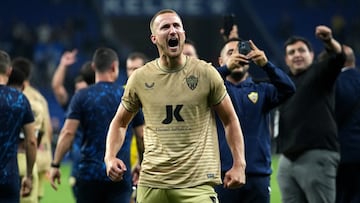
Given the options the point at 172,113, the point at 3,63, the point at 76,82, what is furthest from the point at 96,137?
the point at 76,82

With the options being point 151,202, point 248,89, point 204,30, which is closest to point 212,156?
point 151,202

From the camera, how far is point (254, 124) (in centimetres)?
980

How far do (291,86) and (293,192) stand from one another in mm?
1675

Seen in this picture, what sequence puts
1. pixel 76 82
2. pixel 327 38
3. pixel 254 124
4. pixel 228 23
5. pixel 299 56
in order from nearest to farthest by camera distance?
pixel 254 124, pixel 228 23, pixel 327 38, pixel 299 56, pixel 76 82

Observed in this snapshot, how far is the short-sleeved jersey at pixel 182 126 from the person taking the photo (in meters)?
7.99

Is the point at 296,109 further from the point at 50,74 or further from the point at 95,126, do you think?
the point at 50,74

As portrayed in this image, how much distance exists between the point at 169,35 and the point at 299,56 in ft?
11.2

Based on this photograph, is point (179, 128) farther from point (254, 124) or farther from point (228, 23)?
point (228, 23)

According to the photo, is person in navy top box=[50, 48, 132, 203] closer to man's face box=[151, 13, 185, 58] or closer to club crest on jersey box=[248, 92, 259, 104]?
club crest on jersey box=[248, 92, 259, 104]

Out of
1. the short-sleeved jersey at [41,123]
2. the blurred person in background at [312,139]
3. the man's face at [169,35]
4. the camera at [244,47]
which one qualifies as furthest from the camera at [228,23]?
the short-sleeved jersey at [41,123]

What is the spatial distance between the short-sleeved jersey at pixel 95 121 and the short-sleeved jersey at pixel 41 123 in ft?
6.97

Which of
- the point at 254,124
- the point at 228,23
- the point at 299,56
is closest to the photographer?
the point at 254,124

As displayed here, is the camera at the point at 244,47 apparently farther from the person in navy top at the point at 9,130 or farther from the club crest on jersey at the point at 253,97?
the person in navy top at the point at 9,130

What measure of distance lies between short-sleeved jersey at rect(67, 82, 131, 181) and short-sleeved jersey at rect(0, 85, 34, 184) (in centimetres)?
101
